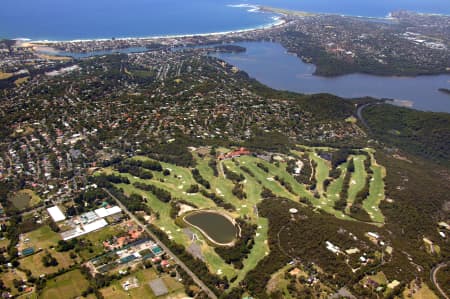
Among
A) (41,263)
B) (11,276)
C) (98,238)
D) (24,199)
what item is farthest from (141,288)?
(24,199)

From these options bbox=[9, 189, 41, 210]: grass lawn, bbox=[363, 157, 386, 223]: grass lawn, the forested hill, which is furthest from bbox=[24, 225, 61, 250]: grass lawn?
the forested hill

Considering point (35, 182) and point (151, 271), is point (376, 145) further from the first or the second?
point (35, 182)

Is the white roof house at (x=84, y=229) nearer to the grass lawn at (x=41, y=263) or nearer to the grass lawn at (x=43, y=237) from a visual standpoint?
the grass lawn at (x=43, y=237)

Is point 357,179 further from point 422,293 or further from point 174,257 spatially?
point 174,257

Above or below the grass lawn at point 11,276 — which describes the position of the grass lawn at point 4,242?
above

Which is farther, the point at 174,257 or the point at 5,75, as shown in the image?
the point at 5,75

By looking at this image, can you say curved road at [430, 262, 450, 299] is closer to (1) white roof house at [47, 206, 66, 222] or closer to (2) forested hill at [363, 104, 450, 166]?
(2) forested hill at [363, 104, 450, 166]

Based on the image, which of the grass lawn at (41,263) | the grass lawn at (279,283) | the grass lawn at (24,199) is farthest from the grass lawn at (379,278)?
the grass lawn at (24,199)
